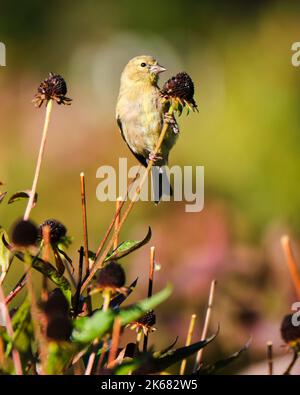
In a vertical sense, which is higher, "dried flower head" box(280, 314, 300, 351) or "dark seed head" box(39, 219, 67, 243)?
"dark seed head" box(39, 219, 67, 243)

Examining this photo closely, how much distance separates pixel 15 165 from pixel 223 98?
1.23 m

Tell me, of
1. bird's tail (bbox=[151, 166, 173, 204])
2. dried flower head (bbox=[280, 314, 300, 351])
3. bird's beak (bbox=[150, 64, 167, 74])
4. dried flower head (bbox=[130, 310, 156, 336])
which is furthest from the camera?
bird's tail (bbox=[151, 166, 173, 204])

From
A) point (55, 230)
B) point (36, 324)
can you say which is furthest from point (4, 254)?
point (36, 324)

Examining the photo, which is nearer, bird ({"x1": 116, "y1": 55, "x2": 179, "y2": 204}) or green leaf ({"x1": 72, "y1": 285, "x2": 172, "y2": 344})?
green leaf ({"x1": 72, "y1": 285, "x2": 172, "y2": 344})

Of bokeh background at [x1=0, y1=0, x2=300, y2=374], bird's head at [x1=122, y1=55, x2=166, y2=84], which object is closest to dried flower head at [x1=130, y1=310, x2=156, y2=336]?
bokeh background at [x1=0, y1=0, x2=300, y2=374]

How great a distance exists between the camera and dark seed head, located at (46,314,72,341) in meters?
0.90

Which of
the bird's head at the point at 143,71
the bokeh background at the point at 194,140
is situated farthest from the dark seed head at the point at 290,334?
the bird's head at the point at 143,71

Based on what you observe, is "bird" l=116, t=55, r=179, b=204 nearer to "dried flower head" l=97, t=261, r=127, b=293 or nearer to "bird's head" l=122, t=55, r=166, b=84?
"bird's head" l=122, t=55, r=166, b=84

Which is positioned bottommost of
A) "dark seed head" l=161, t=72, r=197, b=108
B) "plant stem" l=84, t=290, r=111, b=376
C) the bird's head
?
"plant stem" l=84, t=290, r=111, b=376

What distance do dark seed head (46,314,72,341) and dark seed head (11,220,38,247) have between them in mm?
105

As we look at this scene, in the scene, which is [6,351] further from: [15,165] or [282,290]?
[15,165]

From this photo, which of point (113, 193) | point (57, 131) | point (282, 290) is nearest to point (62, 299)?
point (282, 290)

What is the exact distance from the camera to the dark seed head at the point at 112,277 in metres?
0.96

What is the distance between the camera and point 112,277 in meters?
0.96
